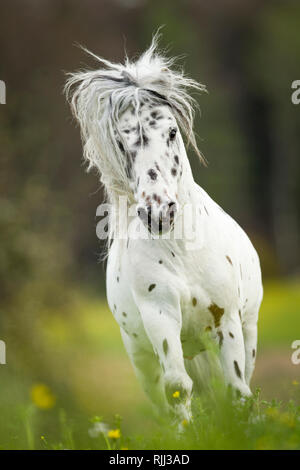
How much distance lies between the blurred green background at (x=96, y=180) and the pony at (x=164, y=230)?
50cm

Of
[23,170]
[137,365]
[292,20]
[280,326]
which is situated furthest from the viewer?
[292,20]

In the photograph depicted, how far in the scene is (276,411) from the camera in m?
3.72

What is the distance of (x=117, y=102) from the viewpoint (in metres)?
4.09

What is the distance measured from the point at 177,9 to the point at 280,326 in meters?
15.2

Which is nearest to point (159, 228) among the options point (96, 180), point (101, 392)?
point (101, 392)

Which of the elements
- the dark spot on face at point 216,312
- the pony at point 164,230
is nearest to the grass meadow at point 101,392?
the pony at point 164,230

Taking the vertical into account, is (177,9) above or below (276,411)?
above

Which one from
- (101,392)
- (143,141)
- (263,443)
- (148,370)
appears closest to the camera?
(263,443)

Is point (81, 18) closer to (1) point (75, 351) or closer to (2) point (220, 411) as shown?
(1) point (75, 351)

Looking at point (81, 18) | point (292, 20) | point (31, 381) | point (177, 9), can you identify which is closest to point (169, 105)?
point (31, 381)

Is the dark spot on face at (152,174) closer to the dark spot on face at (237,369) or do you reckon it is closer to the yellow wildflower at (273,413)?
the dark spot on face at (237,369)

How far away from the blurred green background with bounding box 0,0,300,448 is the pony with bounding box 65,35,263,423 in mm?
499

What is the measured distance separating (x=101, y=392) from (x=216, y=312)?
5711 millimetres

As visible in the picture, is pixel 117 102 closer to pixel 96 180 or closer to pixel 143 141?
pixel 143 141
